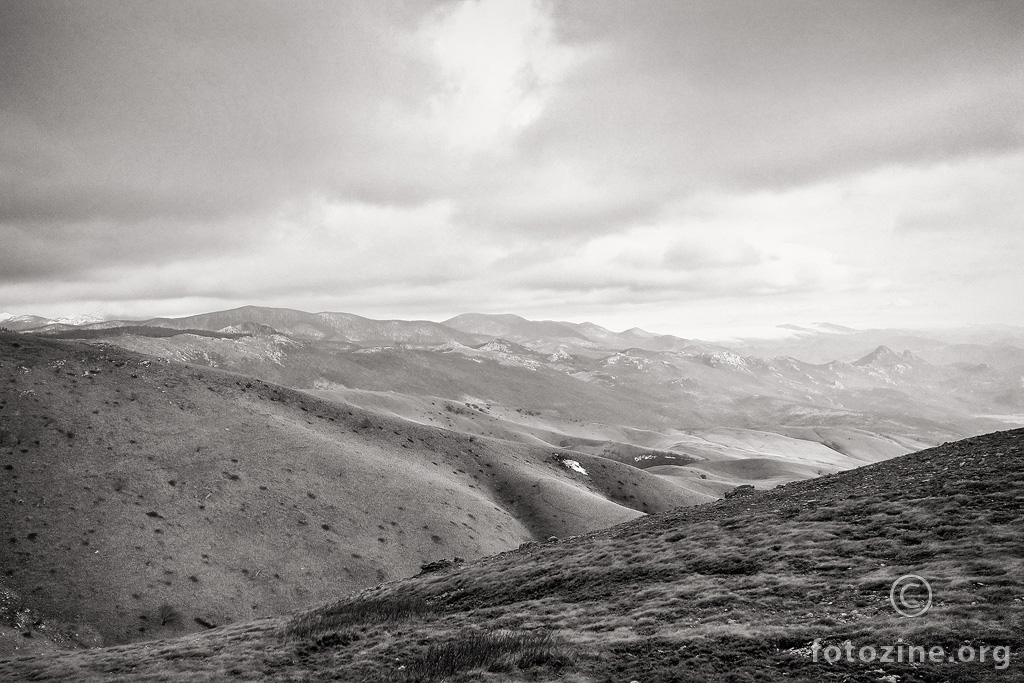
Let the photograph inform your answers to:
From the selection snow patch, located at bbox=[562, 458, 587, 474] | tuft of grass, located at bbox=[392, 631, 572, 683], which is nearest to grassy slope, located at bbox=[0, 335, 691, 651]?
snow patch, located at bbox=[562, 458, 587, 474]

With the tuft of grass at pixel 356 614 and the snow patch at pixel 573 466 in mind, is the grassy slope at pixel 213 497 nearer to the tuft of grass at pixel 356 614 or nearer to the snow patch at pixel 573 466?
the snow patch at pixel 573 466

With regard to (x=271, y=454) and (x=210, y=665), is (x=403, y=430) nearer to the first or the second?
(x=271, y=454)

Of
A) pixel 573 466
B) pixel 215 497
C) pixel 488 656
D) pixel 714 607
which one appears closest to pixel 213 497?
pixel 215 497

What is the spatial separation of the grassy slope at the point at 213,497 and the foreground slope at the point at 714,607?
53.6 feet

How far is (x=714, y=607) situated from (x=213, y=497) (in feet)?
155

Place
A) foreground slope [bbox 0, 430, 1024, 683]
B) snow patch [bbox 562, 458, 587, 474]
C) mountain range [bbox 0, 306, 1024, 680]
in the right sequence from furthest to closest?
snow patch [bbox 562, 458, 587, 474]
mountain range [bbox 0, 306, 1024, 680]
foreground slope [bbox 0, 430, 1024, 683]

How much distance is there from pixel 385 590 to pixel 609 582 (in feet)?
44.7

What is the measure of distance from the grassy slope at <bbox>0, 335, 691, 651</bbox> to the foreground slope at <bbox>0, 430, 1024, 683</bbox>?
53.6 ft

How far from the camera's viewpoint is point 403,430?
76.0m

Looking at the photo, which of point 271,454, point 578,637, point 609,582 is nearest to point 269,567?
point 271,454

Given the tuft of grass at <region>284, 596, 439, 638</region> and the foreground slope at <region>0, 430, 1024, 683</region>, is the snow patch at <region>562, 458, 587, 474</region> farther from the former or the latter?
the tuft of grass at <region>284, 596, 439, 638</region>

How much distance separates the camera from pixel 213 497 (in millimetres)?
48438

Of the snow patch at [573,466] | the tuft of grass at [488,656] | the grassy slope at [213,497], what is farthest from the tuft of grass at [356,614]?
the snow patch at [573,466]

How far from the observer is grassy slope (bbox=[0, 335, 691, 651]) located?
121ft
